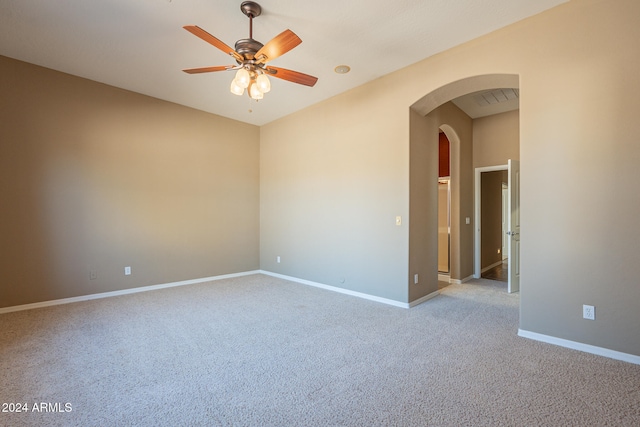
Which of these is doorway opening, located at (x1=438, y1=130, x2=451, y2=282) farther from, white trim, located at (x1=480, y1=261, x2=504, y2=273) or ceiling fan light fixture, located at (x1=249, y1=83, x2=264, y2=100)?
ceiling fan light fixture, located at (x1=249, y1=83, x2=264, y2=100)

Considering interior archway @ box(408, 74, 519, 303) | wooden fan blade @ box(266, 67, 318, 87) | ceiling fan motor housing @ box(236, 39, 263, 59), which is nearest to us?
ceiling fan motor housing @ box(236, 39, 263, 59)

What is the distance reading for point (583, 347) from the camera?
2.58 m

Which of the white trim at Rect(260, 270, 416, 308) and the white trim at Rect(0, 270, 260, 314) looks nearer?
the white trim at Rect(0, 270, 260, 314)

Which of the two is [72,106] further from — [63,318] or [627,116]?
[627,116]

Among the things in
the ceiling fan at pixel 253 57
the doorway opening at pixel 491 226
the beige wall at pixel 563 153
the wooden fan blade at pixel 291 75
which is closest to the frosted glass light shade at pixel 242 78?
the ceiling fan at pixel 253 57

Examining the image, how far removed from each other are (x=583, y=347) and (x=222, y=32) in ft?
14.8

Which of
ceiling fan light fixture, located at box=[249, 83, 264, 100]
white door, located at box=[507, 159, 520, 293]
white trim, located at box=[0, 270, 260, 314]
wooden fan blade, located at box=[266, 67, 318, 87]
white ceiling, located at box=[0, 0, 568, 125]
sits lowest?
white trim, located at box=[0, 270, 260, 314]

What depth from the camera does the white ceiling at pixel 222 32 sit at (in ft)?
8.79

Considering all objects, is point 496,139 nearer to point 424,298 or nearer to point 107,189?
point 424,298

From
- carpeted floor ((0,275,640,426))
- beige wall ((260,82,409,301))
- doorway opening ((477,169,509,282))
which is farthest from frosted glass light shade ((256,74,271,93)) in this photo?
doorway opening ((477,169,509,282))

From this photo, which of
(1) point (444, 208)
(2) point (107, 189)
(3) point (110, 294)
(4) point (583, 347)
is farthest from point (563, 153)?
(3) point (110, 294)

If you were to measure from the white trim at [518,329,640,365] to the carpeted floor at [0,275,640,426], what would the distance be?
0.07m

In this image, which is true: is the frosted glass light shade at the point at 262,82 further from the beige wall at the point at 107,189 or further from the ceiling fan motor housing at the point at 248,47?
the beige wall at the point at 107,189

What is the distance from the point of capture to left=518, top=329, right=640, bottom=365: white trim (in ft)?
7.86
